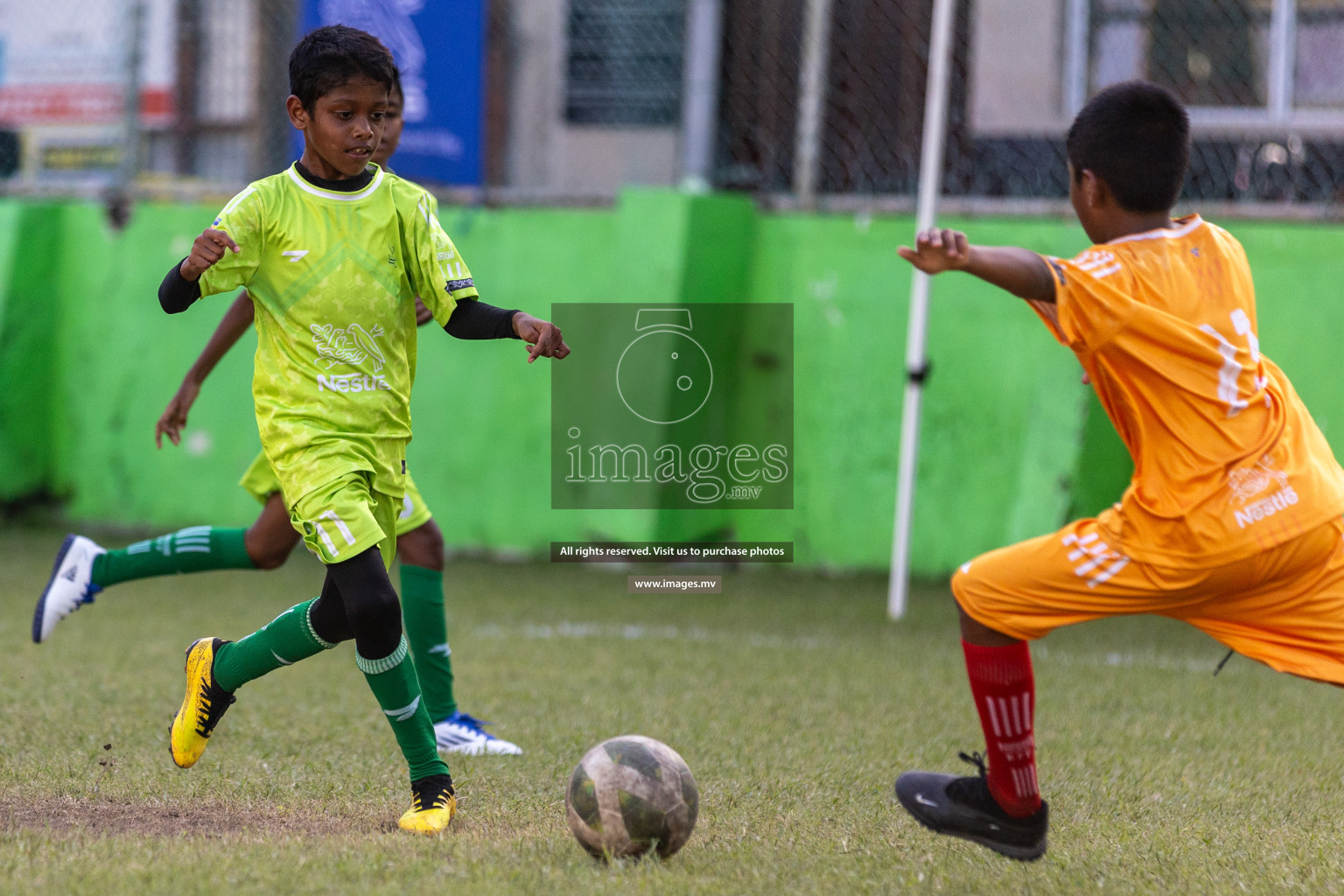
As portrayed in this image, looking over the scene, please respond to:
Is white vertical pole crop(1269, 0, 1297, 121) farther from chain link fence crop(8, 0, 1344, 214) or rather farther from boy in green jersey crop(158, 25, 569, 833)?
boy in green jersey crop(158, 25, 569, 833)

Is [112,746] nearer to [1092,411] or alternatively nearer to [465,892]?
[465,892]

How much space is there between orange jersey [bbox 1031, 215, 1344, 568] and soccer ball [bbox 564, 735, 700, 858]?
1.07 meters

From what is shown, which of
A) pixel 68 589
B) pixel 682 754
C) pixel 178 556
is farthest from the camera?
pixel 68 589

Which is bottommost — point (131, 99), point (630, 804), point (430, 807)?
point (430, 807)

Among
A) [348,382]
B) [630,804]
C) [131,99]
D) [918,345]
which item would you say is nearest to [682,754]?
[630,804]

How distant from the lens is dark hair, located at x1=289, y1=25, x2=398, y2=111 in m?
3.42

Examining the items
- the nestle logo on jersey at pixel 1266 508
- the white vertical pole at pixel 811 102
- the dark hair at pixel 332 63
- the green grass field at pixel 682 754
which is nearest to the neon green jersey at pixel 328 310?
the dark hair at pixel 332 63

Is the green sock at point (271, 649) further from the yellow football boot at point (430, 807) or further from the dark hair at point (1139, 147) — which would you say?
the dark hair at point (1139, 147)

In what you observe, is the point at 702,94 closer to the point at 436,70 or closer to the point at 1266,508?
the point at 436,70

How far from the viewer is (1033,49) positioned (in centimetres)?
885

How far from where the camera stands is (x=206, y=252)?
3240 mm

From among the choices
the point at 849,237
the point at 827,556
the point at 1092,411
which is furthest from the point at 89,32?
the point at 1092,411

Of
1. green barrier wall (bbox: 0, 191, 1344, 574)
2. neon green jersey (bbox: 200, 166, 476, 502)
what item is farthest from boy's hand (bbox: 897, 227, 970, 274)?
green barrier wall (bbox: 0, 191, 1344, 574)

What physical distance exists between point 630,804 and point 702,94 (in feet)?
21.6
